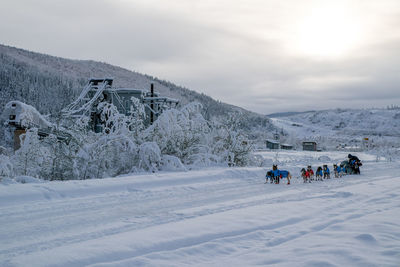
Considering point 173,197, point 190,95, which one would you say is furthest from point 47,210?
point 190,95

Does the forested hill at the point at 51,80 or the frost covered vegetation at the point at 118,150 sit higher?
the forested hill at the point at 51,80

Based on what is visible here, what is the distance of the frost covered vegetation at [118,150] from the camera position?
12297mm

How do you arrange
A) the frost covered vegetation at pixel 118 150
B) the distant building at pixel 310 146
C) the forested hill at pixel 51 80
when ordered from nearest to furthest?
the frost covered vegetation at pixel 118 150 → the distant building at pixel 310 146 → the forested hill at pixel 51 80

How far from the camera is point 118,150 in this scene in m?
13.4

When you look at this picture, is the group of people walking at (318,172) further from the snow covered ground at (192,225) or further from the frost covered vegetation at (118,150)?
the frost covered vegetation at (118,150)

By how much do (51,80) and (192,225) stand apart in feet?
434

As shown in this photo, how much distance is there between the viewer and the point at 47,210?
6.20 metres

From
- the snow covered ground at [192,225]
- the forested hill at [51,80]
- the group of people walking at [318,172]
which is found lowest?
the snow covered ground at [192,225]

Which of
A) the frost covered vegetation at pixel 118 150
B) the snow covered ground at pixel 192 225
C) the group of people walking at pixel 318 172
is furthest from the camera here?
the frost covered vegetation at pixel 118 150

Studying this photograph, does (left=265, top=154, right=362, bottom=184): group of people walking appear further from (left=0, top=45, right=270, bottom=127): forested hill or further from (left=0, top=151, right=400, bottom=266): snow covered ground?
(left=0, top=45, right=270, bottom=127): forested hill

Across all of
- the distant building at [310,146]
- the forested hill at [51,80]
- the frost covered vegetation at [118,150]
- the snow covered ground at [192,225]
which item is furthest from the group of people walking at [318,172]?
the distant building at [310,146]

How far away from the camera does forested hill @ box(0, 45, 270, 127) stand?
103938 mm

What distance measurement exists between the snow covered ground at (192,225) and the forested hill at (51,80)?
50.3 metres

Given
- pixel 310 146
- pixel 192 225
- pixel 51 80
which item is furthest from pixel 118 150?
pixel 51 80
